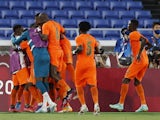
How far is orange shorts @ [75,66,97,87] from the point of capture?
12.4 metres

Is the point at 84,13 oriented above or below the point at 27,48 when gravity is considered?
above

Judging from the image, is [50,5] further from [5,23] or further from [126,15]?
[126,15]

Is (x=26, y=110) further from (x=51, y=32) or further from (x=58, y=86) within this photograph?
(x=51, y=32)

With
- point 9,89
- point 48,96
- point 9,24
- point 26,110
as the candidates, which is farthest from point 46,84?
point 9,24

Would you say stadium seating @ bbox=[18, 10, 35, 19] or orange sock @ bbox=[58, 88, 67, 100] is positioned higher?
stadium seating @ bbox=[18, 10, 35, 19]

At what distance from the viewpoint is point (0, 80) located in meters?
14.3

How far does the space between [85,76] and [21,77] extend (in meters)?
1.46

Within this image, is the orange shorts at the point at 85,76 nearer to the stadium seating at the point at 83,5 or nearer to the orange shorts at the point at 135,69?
the orange shorts at the point at 135,69

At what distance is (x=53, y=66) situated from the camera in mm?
12180

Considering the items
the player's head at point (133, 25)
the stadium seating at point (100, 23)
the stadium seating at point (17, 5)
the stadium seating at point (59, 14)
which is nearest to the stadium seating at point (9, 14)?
the stadium seating at point (17, 5)

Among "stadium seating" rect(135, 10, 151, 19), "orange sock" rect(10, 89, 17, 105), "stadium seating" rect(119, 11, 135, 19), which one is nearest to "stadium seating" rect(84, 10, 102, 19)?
"stadium seating" rect(119, 11, 135, 19)

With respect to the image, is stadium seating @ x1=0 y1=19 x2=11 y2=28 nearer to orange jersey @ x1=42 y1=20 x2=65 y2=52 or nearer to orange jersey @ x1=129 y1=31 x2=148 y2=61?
orange jersey @ x1=129 y1=31 x2=148 y2=61

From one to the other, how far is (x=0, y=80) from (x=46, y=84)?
2.42 meters

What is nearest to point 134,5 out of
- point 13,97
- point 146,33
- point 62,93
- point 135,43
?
point 146,33
